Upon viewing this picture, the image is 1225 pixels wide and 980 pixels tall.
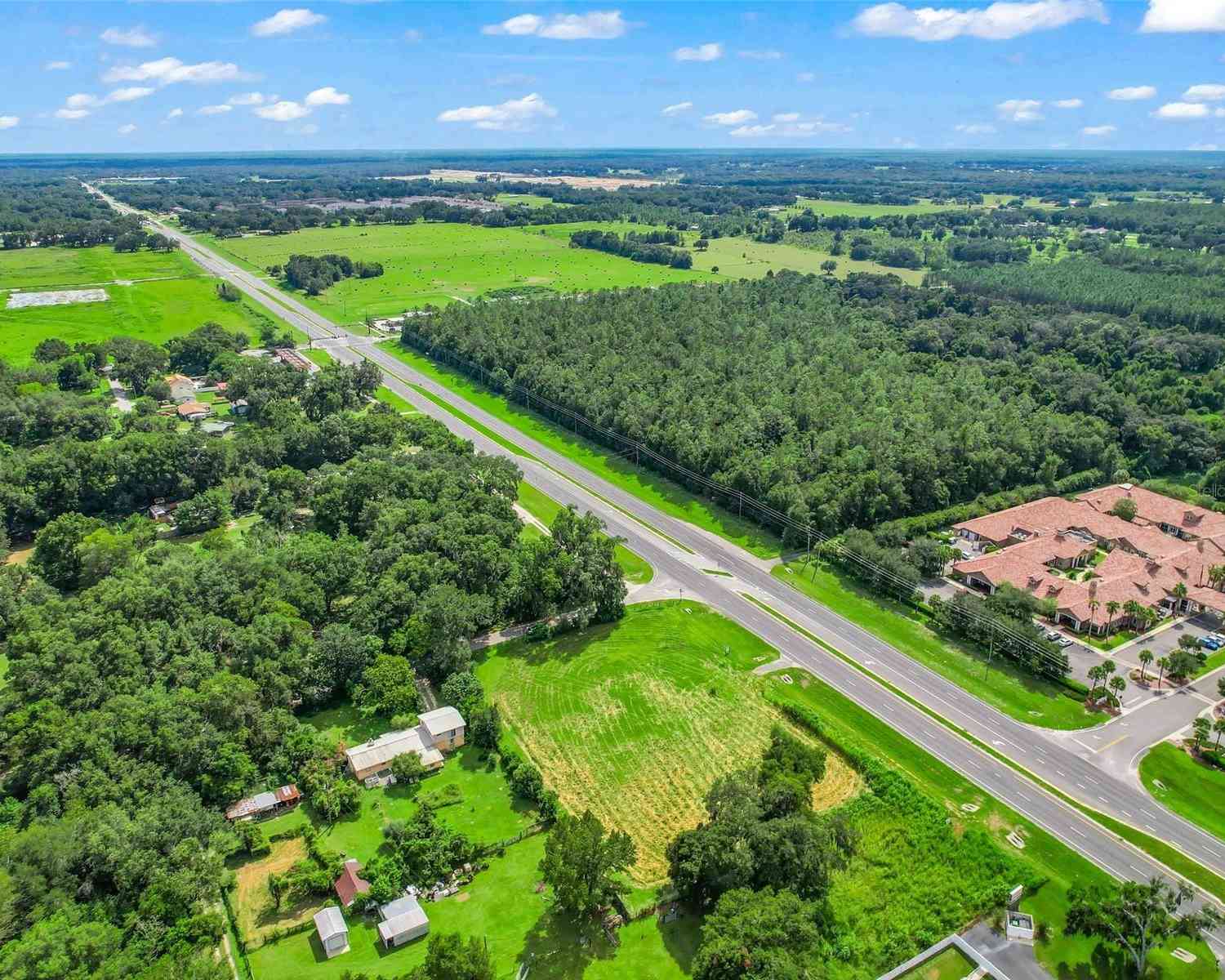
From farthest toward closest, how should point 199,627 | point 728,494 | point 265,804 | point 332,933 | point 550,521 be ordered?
point 728,494 → point 550,521 → point 199,627 → point 265,804 → point 332,933

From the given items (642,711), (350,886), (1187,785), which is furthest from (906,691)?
(350,886)

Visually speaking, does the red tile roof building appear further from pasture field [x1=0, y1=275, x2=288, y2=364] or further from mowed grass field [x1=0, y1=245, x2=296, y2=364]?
pasture field [x1=0, y1=275, x2=288, y2=364]

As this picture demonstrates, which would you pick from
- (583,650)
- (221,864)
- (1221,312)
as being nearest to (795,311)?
(1221,312)

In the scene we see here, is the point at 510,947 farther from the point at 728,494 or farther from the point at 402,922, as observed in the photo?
the point at 728,494

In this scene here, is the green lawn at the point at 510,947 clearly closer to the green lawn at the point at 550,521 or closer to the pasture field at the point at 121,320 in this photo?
the green lawn at the point at 550,521

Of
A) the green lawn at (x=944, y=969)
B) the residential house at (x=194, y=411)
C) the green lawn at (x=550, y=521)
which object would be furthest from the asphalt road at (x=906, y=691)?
the residential house at (x=194, y=411)

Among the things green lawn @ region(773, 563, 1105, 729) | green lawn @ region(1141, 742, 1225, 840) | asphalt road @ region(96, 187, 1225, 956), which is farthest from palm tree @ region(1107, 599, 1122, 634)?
asphalt road @ region(96, 187, 1225, 956)

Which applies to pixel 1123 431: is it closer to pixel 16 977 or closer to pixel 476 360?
pixel 476 360
